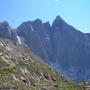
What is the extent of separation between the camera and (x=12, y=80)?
407 feet

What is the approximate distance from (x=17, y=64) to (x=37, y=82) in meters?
17.0

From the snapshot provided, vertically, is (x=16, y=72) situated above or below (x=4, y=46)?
below

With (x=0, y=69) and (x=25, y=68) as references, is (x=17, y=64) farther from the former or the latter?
(x=0, y=69)

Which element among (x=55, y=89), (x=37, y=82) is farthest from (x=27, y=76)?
(x=55, y=89)

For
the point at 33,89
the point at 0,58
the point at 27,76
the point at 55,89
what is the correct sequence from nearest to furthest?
1. the point at 33,89
2. the point at 55,89
3. the point at 27,76
4. the point at 0,58

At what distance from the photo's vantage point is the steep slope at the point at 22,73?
126 metres

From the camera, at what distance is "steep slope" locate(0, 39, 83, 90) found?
126m

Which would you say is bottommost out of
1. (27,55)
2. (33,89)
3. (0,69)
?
(33,89)

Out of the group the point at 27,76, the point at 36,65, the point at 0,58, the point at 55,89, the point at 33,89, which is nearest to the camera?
the point at 33,89

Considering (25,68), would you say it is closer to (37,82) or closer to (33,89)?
(37,82)

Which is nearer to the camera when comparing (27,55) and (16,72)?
(16,72)

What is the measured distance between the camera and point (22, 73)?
139 metres

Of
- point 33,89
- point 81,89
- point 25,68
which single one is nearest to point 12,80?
point 33,89

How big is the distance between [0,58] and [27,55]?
93.6 feet
